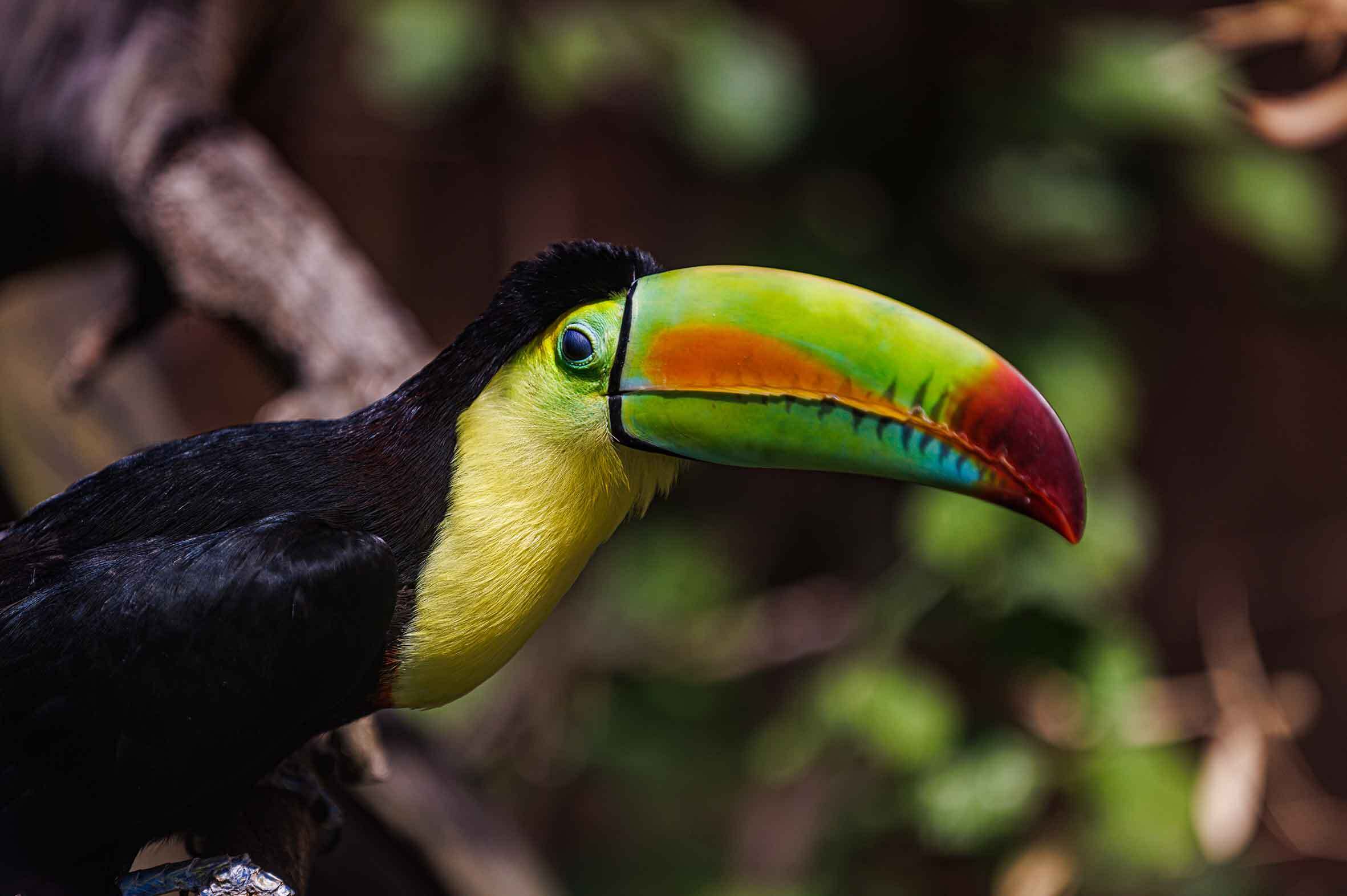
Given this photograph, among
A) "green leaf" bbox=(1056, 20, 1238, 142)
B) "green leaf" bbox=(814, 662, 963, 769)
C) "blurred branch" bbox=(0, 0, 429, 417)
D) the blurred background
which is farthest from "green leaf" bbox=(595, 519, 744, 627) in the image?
"green leaf" bbox=(1056, 20, 1238, 142)

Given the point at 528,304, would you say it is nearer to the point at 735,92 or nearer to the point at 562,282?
the point at 562,282

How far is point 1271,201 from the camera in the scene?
2586mm

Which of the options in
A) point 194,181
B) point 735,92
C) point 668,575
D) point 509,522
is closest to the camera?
point 509,522

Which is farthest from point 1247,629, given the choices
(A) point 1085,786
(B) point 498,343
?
(B) point 498,343

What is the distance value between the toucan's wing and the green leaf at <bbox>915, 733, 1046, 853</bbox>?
1.36 metres

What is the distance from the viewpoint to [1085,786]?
2.38 meters

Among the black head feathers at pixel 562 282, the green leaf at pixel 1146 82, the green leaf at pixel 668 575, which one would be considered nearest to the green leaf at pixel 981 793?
the green leaf at pixel 668 575

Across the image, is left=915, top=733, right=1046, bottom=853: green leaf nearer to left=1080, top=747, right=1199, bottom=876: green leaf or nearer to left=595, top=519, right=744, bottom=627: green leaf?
left=1080, top=747, right=1199, bottom=876: green leaf

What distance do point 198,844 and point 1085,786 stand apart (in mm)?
1544

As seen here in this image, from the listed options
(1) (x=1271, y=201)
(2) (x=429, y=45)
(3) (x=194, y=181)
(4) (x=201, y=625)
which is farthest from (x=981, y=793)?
(2) (x=429, y=45)

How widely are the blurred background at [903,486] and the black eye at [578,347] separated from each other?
0.67 m

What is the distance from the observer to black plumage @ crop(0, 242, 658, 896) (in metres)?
1.28

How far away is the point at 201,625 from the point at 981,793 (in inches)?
60.1

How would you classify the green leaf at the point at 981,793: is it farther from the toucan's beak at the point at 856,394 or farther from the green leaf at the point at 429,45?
the green leaf at the point at 429,45
